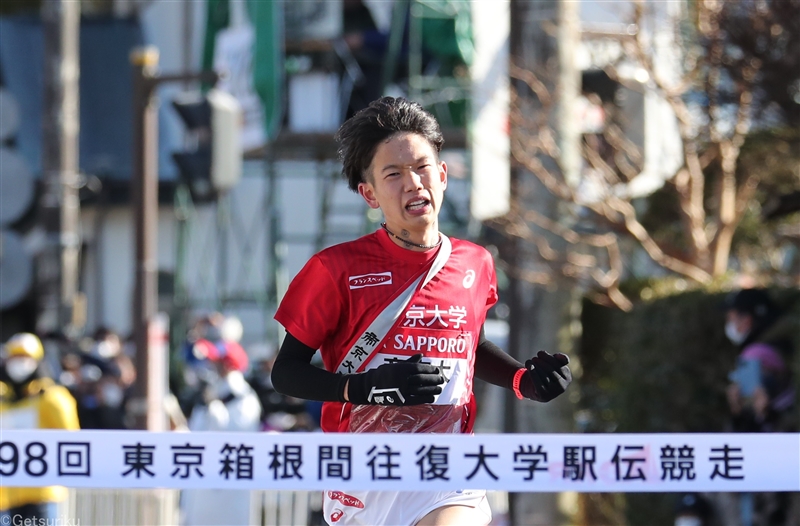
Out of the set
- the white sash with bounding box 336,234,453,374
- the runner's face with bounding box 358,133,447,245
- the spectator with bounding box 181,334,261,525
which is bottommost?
the spectator with bounding box 181,334,261,525

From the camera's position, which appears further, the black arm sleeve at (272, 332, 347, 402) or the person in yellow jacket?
the person in yellow jacket

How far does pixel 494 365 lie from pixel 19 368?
535 centimetres

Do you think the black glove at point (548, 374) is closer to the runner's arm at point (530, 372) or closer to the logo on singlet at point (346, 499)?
the runner's arm at point (530, 372)

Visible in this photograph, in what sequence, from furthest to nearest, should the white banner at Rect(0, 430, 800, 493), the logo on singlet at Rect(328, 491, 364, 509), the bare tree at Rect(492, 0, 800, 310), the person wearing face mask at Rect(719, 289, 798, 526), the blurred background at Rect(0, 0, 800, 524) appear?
the bare tree at Rect(492, 0, 800, 310) → the blurred background at Rect(0, 0, 800, 524) → the person wearing face mask at Rect(719, 289, 798, 526) → the white banner at Rect(0, 430, 800, 493) → the logo on singlet at Rect(328, 491, 364, 509)

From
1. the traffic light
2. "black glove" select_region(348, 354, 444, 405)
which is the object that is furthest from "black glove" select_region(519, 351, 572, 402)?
the traffic light

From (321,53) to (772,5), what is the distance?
516 inches

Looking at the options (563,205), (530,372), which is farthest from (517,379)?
(563,205)

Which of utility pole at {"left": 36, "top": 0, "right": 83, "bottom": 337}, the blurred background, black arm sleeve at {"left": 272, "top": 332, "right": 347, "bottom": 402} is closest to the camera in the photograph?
black arm sleeve at {"left": 272, "top": 332, "right": 347, "bottom": 402}

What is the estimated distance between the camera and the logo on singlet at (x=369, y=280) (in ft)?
12.0

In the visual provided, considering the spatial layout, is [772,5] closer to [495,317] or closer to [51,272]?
[51,272]

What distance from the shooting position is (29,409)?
8250mm

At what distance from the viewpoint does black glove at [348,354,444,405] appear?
3340 millimetres

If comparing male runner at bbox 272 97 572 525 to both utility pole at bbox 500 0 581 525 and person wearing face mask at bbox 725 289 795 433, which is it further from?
utility pole at bbox 500 0 581 525

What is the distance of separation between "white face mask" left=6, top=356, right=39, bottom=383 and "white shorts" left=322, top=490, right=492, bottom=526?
5.10 meters
